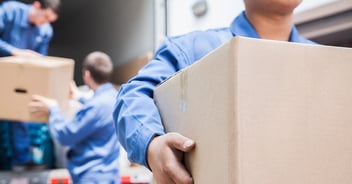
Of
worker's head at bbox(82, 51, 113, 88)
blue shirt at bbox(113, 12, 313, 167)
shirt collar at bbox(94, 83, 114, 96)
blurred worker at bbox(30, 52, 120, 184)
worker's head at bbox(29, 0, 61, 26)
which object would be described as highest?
worker's head at bbox(29, 0, 61, 26)

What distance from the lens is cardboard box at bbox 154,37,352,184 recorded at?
50cm

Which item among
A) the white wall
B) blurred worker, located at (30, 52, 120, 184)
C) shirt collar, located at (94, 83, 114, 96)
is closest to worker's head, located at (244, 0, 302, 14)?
the white wall

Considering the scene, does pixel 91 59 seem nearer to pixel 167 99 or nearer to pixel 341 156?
pixel 167 99

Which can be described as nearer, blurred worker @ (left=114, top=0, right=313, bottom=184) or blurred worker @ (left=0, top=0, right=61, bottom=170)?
blurred worker @ (left=114, top=0, right=313, bottom=184)

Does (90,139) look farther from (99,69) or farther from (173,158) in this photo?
(173,158)

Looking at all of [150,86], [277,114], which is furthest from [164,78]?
[277,114]

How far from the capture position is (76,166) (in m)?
2.39

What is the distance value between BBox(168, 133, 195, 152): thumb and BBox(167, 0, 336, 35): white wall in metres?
1.35

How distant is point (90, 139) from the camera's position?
2424 millimetres

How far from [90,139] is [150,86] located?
1696 mm

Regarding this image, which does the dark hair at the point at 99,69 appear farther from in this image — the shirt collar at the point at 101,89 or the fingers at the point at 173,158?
the fingers at the point at 173,158

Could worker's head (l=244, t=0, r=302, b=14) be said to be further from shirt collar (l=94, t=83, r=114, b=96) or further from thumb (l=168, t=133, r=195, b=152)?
shirt collar (l=94, t=83, r=114, b=96)

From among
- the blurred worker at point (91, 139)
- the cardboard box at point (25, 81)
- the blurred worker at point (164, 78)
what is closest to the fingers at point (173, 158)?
the blurred worker at point (164, 78)

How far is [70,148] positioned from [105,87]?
381 mm
